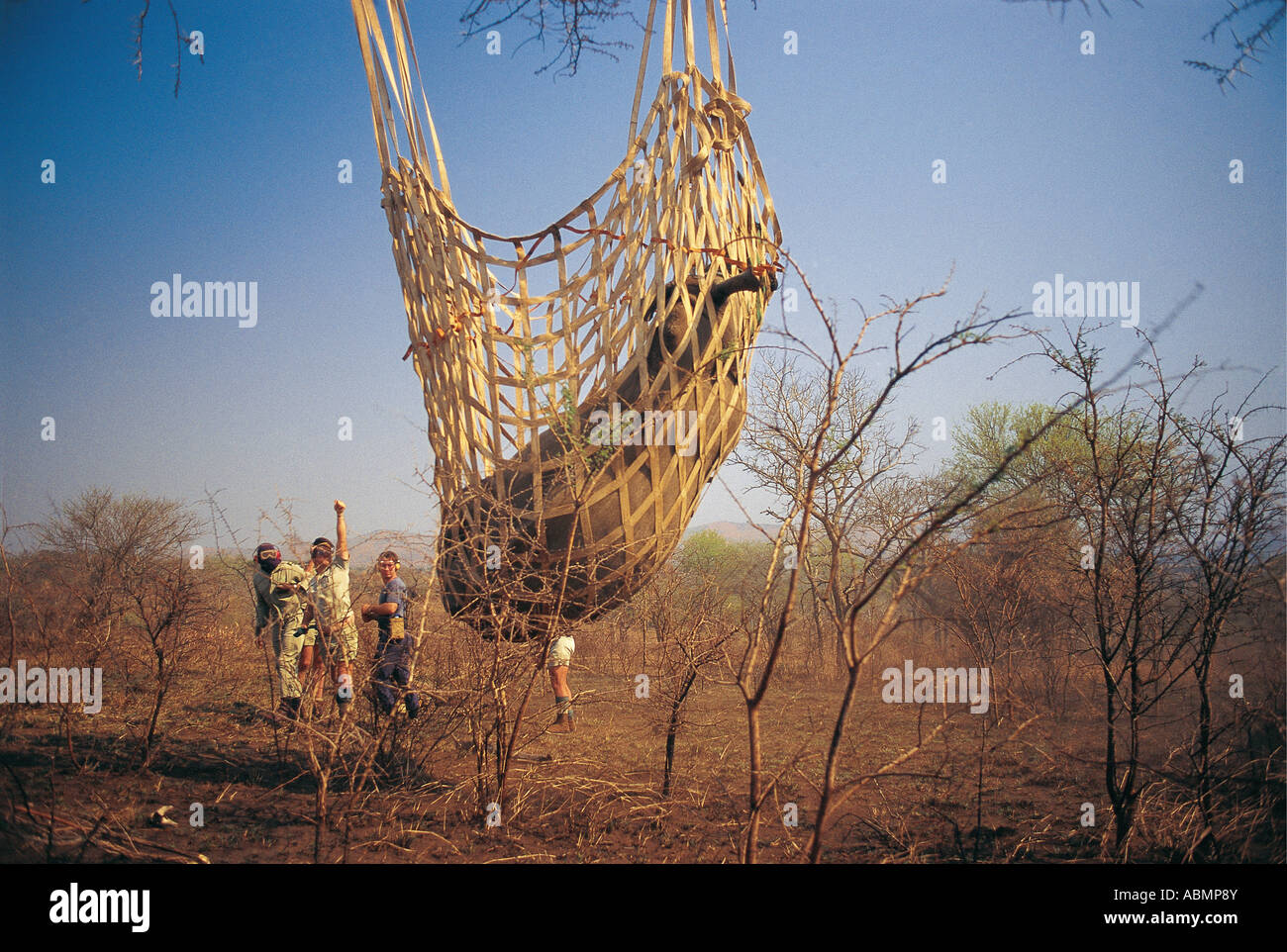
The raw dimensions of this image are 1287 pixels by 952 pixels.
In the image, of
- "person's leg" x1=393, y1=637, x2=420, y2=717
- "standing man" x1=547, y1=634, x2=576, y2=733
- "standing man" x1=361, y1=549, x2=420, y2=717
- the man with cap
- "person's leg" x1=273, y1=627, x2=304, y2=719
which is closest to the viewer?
"standing man" x1=361, y1=549, x2=420, y2=717

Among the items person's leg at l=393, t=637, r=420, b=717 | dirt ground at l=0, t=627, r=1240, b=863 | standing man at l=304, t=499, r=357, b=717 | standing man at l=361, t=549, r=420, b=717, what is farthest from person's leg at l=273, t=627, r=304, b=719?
person's leg at l=393, t=637, r=420, b=717

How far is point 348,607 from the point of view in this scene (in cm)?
288

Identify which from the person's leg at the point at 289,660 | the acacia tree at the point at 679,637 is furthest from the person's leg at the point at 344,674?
the acacia tree at the point at 679,637

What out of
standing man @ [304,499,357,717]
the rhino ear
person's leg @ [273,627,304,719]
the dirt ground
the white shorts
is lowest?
the dirt ground

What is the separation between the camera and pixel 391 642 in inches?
135

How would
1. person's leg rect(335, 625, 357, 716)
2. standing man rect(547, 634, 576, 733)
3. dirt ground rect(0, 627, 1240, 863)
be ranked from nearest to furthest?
person's leg rect(335, 625, 357, 716) → dirt ground rect(0, 627, 1240, 863) → standing man rect(547, 634, 576, 733)

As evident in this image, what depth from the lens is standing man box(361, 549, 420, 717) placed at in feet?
9.46

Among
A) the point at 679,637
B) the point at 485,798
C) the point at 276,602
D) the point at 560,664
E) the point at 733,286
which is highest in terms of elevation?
the point at 733,286

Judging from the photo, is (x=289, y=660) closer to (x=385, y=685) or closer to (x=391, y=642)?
(x=391, y=642)

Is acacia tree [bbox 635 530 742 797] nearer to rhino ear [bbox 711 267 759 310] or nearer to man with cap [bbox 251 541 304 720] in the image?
rhino ear [bbox 711 267 759 310]

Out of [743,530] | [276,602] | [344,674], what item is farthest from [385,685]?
[743,530]

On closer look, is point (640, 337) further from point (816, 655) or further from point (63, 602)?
point (816, 655)
